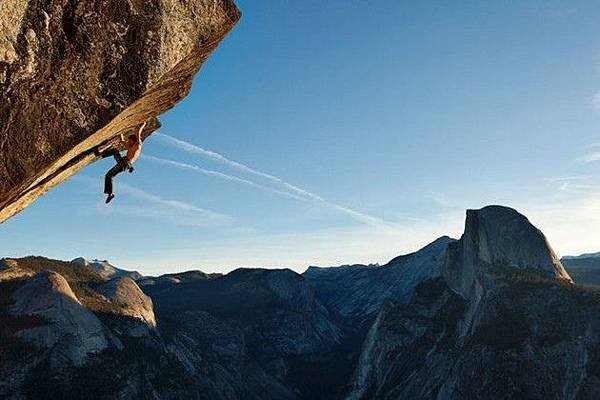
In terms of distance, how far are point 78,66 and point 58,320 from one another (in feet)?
233

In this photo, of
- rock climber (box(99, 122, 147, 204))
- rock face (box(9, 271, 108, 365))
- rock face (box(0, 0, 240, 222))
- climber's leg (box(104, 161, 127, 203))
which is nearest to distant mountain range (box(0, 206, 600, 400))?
rock face (box(9, 271, 108, 365))

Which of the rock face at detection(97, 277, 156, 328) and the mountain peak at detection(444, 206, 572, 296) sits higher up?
the mountain peak at detection(444, 206, 572, 296)

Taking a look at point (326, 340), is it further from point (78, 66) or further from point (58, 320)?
point (78, 66)

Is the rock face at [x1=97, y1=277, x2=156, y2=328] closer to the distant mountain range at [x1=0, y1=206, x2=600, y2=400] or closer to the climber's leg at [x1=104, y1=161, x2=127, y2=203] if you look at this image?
the distant mountain range at [x1=0, y1=206, x2=600, y2=400]

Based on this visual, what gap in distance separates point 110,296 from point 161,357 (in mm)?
17950

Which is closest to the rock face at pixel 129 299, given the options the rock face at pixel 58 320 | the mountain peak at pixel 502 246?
the rock face at pixel 58 320

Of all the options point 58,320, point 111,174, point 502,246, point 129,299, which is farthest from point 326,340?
point 111,174

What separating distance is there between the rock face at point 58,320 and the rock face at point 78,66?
66.8 m

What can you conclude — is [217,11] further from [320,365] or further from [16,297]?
[320,365]

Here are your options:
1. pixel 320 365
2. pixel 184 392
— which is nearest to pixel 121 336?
pixel 184 392

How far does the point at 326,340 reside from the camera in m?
134

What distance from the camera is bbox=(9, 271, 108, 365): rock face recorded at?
66188 mm

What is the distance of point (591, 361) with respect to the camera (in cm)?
5162

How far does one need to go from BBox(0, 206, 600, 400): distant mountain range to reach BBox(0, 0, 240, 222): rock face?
55.9m
